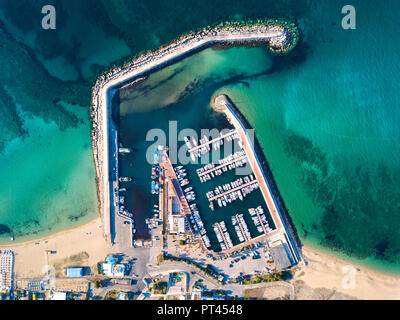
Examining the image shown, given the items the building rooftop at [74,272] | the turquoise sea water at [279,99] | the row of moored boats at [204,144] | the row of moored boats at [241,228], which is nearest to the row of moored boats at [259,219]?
the row of moored boats at [241,228]

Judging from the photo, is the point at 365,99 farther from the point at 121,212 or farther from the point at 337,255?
the point at 121,212

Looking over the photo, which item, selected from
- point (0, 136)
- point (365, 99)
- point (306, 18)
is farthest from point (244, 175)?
point (0, 136)

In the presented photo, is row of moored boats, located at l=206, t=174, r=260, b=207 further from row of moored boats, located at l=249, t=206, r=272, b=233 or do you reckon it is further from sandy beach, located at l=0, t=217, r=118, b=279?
sandy beach, located at l=0, t=217, r=118, b=279

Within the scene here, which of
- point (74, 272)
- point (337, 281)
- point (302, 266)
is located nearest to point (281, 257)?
point (302, 266)

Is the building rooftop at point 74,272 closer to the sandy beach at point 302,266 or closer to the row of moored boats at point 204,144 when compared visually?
the sandy beach at point 302,266
